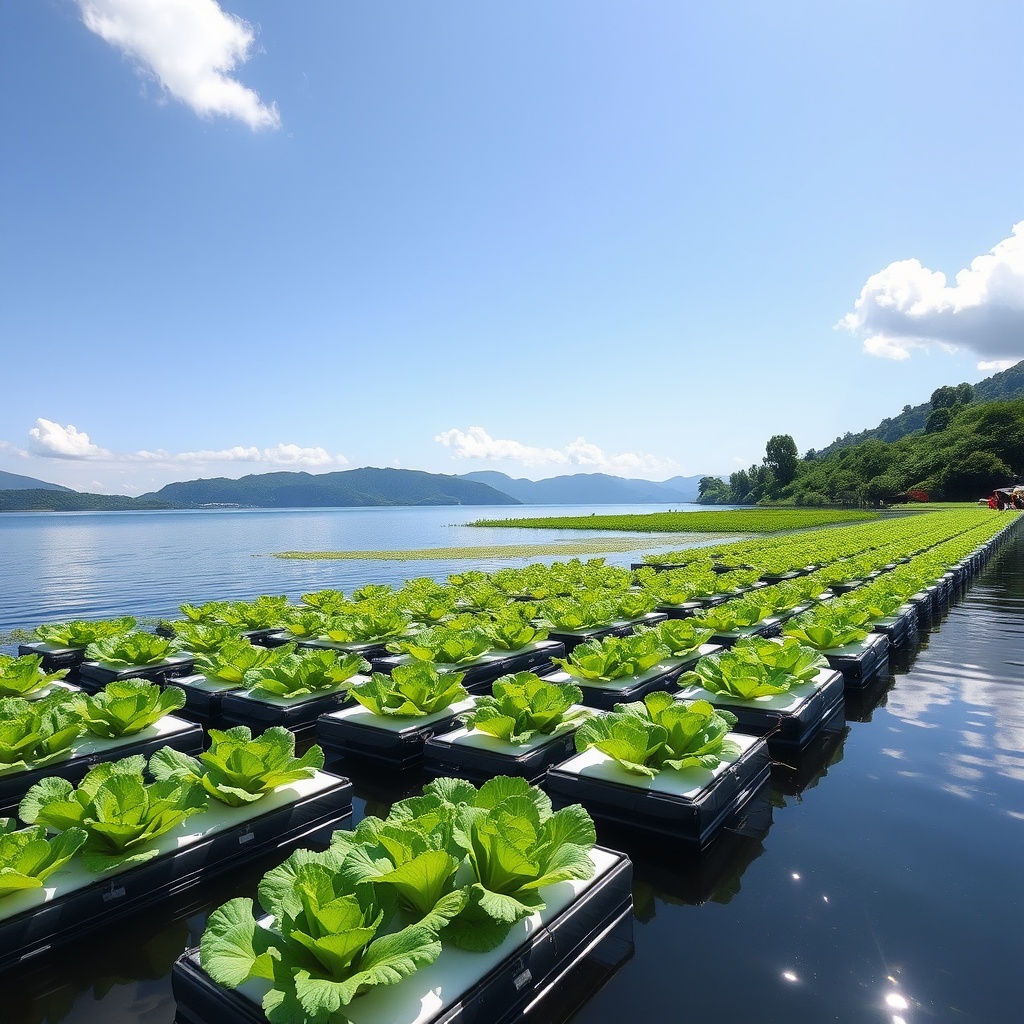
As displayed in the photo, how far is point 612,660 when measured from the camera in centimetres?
644

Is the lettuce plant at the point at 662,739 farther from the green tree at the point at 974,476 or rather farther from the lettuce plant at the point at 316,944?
the green tree at the point at 974,476

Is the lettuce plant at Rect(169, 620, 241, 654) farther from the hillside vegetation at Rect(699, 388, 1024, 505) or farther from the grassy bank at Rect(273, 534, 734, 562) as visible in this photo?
the hillside vegetation at Rect(699, 388, 1024, 505)

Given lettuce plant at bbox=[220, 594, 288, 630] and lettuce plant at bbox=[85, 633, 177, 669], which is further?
lettuce plant at bbox=[220, 594, 288, 630]

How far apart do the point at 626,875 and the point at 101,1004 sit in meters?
2.51

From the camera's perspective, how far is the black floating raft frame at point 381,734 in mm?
5129

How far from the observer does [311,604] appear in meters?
12.3

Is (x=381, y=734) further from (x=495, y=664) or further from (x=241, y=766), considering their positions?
(x=495, y=664)

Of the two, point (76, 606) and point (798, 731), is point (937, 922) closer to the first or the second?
point (798, 731)

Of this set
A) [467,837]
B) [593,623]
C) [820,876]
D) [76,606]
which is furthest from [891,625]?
[76,606]

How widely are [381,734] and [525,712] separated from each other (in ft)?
4.10

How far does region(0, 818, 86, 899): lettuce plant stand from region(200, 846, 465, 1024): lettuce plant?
1.23m

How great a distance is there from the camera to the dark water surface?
2771 millimetres

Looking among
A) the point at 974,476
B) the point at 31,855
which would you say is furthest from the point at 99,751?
the point at 974,476

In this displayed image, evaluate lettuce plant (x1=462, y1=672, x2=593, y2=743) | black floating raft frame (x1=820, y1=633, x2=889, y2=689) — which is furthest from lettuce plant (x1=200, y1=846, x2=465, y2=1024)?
black floating raft frame (x1=820, y1=633, x2=889, y2=689)
